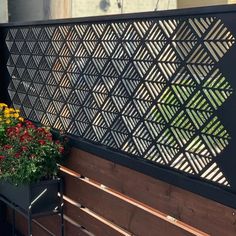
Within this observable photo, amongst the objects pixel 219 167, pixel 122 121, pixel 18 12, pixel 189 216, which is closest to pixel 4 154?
pixel 122 121

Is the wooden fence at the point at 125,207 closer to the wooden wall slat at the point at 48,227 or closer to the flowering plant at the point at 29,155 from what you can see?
the wooden wall slat at the point at 48,227

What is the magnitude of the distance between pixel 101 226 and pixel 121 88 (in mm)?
902

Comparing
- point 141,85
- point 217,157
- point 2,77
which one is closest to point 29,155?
point 141,85

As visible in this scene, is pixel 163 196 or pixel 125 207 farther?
pixel 125 207

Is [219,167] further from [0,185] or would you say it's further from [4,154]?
[0,185]

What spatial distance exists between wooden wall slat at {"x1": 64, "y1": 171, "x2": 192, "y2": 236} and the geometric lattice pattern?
0.32 meters

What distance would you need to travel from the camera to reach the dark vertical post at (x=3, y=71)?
13.1 feet

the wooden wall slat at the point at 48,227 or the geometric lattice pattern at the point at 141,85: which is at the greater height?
the geometric lattice pattern at the point at 141,85

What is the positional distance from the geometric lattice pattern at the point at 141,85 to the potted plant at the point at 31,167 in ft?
0.63

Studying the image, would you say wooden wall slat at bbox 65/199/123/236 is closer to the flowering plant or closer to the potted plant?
the potted plant

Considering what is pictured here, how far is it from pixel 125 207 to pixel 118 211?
88 millimetres

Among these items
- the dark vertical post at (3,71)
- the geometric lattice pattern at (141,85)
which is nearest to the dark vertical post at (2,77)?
the dark vertical post at (3,71)

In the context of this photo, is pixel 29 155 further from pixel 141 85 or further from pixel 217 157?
pixel 217 157

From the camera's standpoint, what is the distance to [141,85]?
243cm
